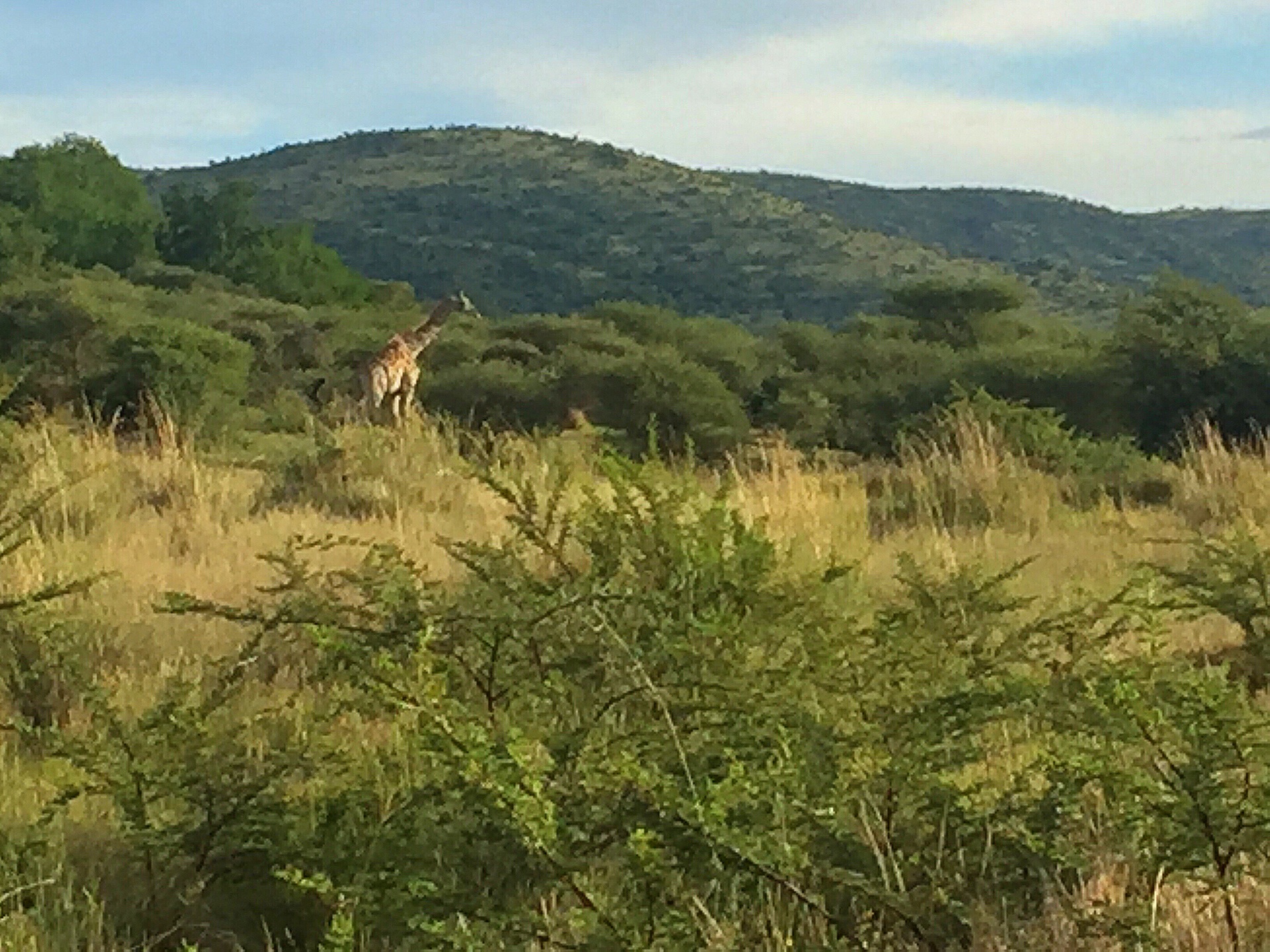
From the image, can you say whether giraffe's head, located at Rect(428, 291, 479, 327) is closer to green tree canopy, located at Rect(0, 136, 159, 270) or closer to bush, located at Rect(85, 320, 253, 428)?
bush, located at Rect(85, 320, 253, 428)

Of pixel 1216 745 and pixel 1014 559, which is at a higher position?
pixel 1216 745

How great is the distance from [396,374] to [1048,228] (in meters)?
69.3

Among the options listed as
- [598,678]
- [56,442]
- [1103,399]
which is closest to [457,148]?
[1103,399]

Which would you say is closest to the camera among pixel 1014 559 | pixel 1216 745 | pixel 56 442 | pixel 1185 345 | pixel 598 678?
pixel 1216 745

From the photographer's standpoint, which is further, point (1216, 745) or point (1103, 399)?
point (1103, 399)

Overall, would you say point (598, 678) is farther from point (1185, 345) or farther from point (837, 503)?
point (1185, 345)

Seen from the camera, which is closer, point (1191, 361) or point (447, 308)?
point (447, 308)

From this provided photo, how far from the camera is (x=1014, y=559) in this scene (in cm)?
757

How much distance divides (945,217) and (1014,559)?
76661 mm

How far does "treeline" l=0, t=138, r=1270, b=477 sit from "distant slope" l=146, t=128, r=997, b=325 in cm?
1894

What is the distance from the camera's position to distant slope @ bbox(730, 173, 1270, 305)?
7231cm

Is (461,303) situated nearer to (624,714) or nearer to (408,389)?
(408,389)

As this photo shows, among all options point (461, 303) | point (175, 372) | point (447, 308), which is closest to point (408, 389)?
point (447, 308)

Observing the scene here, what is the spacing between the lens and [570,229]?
6569 cm
